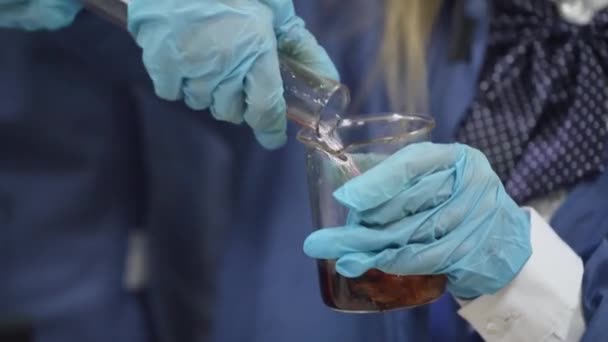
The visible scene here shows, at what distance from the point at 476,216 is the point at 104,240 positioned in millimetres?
608

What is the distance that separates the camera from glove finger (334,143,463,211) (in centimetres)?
63

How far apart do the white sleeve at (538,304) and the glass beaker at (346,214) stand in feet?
0.22

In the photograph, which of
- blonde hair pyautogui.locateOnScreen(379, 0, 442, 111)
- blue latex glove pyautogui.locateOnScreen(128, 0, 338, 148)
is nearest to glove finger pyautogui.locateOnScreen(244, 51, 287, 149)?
blue latex glove pyautogui.locateOnScreen(128, 0, 338, 148)

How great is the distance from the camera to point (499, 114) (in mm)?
870

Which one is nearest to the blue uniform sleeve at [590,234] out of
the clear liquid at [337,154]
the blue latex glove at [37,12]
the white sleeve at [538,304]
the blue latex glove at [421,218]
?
the white sleeve at [538,304]

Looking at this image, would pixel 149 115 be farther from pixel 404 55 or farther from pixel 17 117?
pixel 404 55

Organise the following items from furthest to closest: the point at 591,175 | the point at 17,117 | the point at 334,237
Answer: the point at 17,117
the point at 591,175
the point at 334,237

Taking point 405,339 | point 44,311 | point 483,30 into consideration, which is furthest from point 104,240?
point 483,30

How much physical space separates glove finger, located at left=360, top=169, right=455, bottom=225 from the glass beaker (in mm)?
41

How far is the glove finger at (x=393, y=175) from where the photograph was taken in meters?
0.63

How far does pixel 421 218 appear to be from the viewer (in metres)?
0.66

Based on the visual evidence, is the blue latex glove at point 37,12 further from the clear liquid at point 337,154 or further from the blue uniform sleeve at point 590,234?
the blue uniform sleeve at point 590,234

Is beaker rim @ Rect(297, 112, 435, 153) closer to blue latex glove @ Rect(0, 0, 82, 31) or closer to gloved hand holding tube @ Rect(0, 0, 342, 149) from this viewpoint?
gloved hand holding tube @ Rect(0, 0, 342, 149)

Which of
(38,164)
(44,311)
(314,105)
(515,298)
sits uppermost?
(314,105)
